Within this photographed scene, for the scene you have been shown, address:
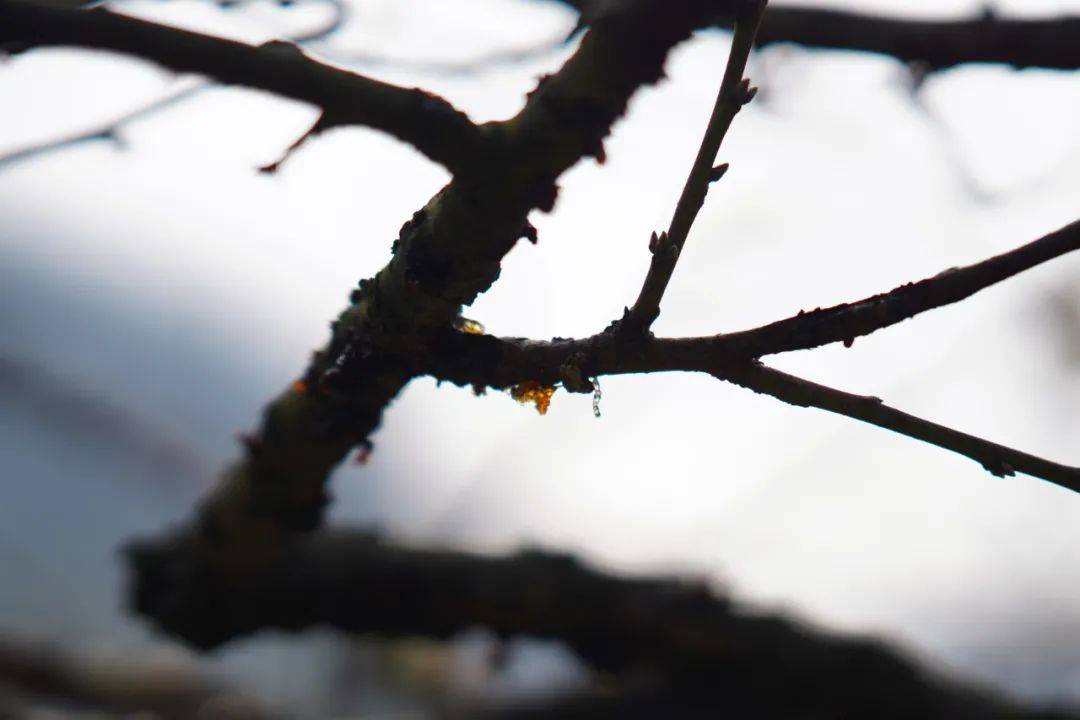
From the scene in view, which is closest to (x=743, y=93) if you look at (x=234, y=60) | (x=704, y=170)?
(x=704, y=170)

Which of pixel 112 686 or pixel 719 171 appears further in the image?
pixel 112 686

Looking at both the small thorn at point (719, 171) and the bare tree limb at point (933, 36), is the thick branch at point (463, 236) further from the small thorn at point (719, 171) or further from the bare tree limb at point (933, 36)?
the bare tree limb at point (933, 36)

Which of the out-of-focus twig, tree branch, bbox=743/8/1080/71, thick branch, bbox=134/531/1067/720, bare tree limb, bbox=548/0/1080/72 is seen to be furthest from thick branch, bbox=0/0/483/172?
the out-of-focus twig

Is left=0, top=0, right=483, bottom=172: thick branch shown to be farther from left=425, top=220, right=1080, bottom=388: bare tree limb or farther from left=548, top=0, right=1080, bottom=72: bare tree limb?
left=548, top=0, right=1080, bottom=72: bare tree limb

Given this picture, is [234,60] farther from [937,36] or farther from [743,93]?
[937,36]

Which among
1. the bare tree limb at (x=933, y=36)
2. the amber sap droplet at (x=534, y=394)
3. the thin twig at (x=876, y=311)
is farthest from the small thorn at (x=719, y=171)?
the bare tree limb at (x=933, y=36)

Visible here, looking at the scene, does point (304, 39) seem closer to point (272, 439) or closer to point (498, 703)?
point (272, 439)
